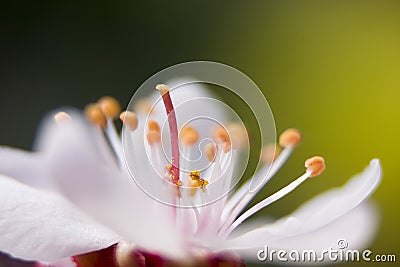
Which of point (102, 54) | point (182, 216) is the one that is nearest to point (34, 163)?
point (182, 216)

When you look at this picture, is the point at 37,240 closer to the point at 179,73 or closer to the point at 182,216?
the point at 182,216

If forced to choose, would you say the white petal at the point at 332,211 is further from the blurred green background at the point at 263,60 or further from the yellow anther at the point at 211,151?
the blurred green background at the point at 263,60

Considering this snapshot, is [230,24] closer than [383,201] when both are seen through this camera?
No

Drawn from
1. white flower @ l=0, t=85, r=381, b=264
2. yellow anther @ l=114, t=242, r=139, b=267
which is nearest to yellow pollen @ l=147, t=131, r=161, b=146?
white flower @ l=0, t=85, r=381, b=264

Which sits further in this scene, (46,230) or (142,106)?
(142,106)

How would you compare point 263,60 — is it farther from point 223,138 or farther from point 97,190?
point 97,190

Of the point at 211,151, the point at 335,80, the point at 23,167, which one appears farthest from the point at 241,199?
the point at 335,80
